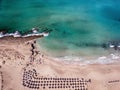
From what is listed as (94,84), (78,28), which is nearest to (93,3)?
(78,28)

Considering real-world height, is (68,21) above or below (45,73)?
above

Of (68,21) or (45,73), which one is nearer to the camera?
(45,73)

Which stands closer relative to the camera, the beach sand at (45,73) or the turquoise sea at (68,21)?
the beach sand at (45,73)

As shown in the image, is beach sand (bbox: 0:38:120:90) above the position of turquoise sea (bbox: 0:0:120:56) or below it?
below

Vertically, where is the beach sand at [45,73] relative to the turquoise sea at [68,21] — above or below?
below
